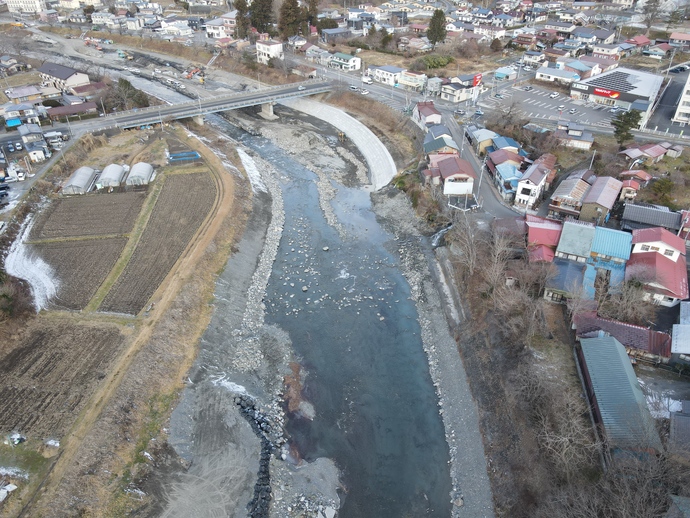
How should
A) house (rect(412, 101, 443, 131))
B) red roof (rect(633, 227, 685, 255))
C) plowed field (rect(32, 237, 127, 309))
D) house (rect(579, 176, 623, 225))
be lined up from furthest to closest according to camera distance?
house (rect(412, 101, 443, 131)) < house (rect(579, 176, 623, 225)) < plowed field (rect(32, 237, 127, 309)) < red roof (rect(633, 227, 685, 255))

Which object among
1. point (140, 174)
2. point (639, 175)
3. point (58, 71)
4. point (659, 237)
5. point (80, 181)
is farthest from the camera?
point (58, 71)

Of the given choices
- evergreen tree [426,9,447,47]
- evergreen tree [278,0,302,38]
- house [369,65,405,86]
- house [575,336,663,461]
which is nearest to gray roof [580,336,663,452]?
house [575,336,663,461]

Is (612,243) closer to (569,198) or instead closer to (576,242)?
(576,242)

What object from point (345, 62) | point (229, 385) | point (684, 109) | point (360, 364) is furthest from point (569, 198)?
point (345, 62)

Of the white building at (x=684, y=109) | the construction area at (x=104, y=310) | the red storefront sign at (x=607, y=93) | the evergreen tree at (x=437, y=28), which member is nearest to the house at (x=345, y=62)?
the evergreen tree at (x=437, y=28)

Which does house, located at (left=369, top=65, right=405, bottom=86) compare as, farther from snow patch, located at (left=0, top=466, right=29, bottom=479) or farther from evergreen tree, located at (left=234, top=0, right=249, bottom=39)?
snow patch, located at (left=0, top=466, right=29, bottom=479)

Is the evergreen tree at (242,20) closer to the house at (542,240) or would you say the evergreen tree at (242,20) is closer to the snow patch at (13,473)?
the house at (542,240)

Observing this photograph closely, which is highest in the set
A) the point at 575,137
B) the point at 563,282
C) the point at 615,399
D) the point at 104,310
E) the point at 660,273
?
the point at 575,137
